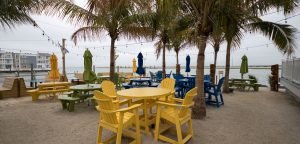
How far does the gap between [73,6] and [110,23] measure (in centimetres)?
159

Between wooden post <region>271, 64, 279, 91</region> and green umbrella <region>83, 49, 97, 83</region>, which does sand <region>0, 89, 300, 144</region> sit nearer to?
green umbrella <region>83, 49, 97, 83</region>

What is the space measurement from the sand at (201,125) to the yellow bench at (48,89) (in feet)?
4.09

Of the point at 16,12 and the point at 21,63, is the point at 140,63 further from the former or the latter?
the point at 21,63

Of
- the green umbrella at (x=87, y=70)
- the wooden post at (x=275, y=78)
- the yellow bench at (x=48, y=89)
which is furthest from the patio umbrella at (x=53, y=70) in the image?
the wooden post at (x=275, y=78)

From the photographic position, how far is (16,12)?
463cm

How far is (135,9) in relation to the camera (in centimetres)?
677

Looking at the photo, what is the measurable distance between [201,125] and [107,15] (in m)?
5.18

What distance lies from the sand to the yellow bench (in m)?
1.25

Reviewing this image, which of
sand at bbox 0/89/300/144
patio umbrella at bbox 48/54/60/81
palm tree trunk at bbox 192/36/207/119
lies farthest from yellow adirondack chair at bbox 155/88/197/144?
Answer: patio umbrella at bbox 48/54/60/81

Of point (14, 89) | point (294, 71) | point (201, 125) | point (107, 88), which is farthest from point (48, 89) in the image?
point (294, 71)

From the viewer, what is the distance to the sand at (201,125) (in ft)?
11.0

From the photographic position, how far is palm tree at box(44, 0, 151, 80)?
20.9ft

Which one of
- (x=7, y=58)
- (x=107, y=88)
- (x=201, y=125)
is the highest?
(x=7, y=58)

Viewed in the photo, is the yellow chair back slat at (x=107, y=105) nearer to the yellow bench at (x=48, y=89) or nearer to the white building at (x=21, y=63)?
the yellow bench at (x=48, y=89)
